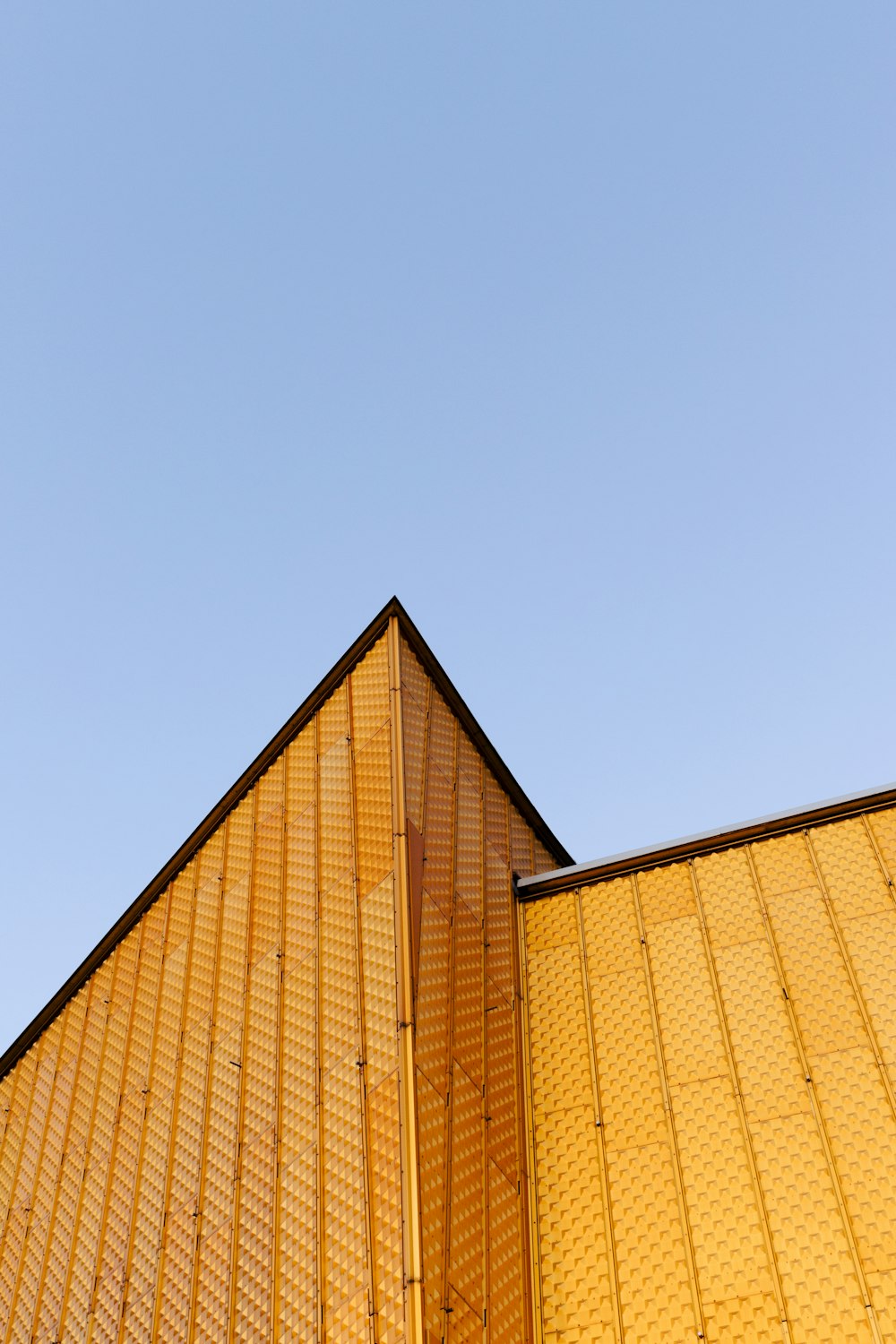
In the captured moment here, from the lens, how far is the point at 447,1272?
1002 cm

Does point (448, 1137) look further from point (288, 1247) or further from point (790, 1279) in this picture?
point (790, 1279)

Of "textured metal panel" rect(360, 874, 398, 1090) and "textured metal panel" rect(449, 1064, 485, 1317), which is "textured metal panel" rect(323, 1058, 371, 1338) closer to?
"textured metal panel" rect(360, 874, 398, 1090)

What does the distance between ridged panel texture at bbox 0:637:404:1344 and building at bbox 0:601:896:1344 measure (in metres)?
0.05

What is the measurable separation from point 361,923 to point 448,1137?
2883 millimetres

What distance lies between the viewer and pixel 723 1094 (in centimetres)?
1270

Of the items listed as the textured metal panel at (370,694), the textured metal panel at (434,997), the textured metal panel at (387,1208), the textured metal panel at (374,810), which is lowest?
the textured metal panel at (387,1208)

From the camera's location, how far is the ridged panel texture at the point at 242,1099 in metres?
10.7

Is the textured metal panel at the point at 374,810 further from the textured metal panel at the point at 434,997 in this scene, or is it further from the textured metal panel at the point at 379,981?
the textured metal panel at the point at 434,997

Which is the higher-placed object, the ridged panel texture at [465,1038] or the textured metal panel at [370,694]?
the textured metal panel at [370,694]

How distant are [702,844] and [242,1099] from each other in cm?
763

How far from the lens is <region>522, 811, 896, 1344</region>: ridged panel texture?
430 inches

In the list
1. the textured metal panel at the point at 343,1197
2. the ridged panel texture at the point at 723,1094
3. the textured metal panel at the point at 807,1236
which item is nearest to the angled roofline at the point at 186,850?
the ridged panel texture at the point at 723,1094

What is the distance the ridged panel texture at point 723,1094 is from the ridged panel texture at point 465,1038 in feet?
2.03

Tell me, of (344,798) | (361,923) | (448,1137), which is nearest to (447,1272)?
(448,1137)
